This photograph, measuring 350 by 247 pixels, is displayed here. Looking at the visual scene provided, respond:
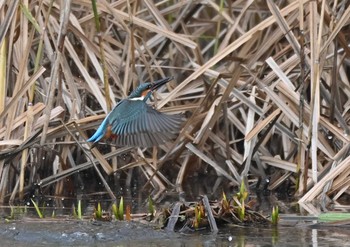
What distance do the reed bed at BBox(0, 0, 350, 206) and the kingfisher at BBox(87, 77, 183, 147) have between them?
0.32m

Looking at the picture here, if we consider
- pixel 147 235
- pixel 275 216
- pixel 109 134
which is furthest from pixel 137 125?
pixel 275 216

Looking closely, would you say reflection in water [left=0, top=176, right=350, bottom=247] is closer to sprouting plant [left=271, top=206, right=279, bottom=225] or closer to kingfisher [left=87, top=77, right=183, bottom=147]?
sprouting plant [left=271, top=206, right=279, bottom=225]

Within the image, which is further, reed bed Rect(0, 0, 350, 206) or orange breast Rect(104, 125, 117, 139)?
reed bed Rect(0, 0, 350, 206)

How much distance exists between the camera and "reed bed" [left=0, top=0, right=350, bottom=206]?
17.3 ft

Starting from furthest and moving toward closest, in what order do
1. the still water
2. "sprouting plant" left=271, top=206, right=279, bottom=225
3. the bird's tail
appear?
the bird's tail
"sprouting plant" left=271, top=206, right=279, bottom=225
the still water

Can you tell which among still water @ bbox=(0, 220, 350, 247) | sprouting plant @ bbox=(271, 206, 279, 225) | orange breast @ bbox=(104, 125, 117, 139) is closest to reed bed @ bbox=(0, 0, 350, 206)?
orange breast @ bbox=(104, 125, 117, 139)

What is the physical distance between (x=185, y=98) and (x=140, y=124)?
3.20 ft

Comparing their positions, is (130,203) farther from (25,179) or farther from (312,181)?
(312,181)

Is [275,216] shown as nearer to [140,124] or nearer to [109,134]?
[140,124]

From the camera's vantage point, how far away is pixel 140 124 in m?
5.07

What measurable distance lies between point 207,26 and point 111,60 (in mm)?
1152

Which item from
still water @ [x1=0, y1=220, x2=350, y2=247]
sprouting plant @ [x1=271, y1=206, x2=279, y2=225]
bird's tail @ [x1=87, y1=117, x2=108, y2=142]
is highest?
bird's tail @ [x1=87, y1=117, x2=108, y2=142]

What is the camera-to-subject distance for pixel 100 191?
5.75 m

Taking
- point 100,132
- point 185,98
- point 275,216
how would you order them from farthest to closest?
1. point 185,98
2. point 100,132
3. point 275,216
